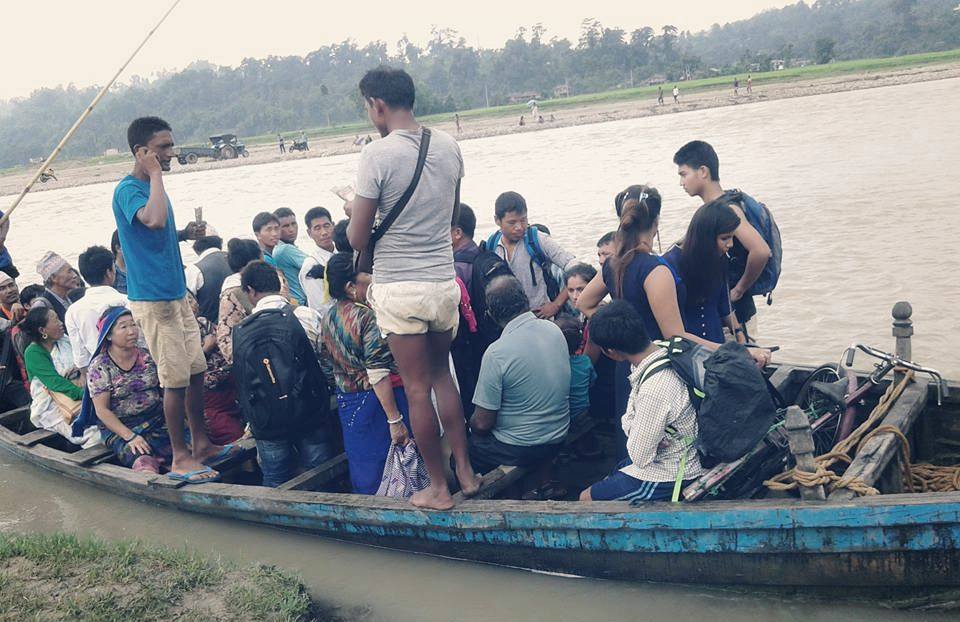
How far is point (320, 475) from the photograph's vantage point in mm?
5195

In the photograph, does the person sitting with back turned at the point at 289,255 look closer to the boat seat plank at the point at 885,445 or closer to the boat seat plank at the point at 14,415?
the boat seat plank at the point at 14,415

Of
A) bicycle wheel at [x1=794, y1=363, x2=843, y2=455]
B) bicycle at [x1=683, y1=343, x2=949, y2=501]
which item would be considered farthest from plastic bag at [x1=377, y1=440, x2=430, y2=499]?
bicycle wheel at [x1=794, y1=363, x2=843, y2=455]

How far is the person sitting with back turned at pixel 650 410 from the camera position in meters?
3.69

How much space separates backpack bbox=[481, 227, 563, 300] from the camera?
216 inches

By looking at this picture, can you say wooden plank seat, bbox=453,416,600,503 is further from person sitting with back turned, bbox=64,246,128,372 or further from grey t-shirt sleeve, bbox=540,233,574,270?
person sitting with back turned, bbox=64,246,128,372

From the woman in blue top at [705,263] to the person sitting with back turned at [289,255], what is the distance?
340 cm

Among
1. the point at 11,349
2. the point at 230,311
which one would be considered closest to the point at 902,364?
the point at 230,311

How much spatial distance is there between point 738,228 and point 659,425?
1.56m

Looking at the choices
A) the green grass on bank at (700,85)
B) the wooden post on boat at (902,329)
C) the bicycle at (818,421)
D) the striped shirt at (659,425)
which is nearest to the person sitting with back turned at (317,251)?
the striped shirt at (659,425)

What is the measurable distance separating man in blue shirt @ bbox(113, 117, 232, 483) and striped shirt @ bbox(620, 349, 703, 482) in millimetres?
2768

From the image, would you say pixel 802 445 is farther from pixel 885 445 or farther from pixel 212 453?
pixel 212 453

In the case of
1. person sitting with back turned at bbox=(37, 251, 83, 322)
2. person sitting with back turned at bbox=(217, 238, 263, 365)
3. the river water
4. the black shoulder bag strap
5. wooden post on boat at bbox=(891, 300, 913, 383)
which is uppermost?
the black shoulder bag strap

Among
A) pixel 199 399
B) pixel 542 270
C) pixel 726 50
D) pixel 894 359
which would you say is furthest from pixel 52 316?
pixel 726 50

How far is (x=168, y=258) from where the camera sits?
4965 millimetres
